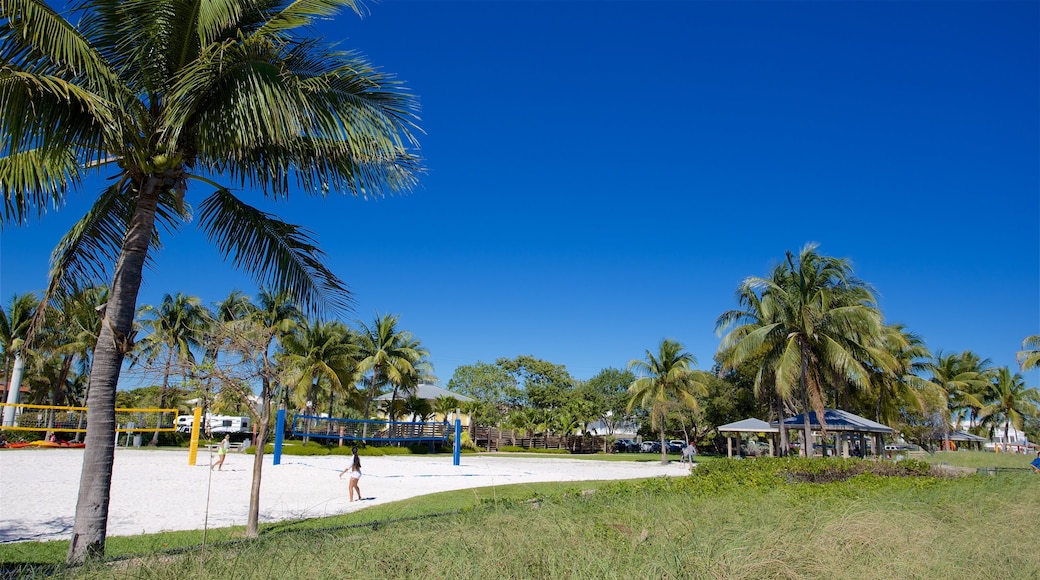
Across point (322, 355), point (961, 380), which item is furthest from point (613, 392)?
point (322, 355)

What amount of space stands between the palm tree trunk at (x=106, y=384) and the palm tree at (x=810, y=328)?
23.1m

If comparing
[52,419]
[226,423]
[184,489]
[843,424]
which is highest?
[843,424]

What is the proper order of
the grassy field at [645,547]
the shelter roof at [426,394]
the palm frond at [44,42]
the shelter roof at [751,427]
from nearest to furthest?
the grassy field at [645,547]
the palm frond at [44,42]
the shelter roof at [751,427]
the shelter roof at [426,394]

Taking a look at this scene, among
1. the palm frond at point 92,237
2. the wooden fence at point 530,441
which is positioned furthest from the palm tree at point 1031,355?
the palm frond at point 92,237

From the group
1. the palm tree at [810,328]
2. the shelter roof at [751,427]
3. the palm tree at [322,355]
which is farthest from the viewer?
the palm tree at [322,355]

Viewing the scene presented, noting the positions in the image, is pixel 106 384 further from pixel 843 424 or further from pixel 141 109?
pixel 843 424

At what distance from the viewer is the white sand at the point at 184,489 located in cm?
1159

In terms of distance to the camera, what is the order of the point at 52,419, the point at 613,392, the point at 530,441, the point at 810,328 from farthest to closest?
the point at 613,392 < the point at 530,441 < the point at 52,419 < the point at 810,328

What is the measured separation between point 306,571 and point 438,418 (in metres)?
57.5

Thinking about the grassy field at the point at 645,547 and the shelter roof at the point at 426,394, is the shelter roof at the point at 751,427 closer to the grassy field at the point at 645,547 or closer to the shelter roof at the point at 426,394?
the shelter roof at the point at 426,394

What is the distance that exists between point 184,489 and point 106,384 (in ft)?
39.8

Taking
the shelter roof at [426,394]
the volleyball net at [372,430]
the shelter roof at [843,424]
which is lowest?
the volleyball net at [372,430]

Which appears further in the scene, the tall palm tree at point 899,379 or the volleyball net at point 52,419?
the tall palm tree at point 899,379

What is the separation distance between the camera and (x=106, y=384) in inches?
242
